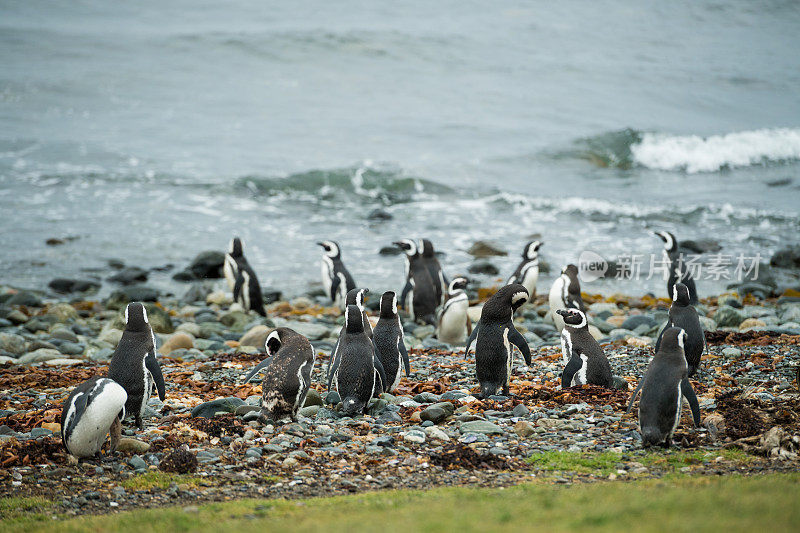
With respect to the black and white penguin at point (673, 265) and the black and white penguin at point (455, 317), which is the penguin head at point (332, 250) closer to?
the black and white penguin at point (455, 317)

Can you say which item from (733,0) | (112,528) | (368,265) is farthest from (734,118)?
(112,528)

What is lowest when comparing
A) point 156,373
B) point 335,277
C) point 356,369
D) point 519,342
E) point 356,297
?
point 335,277

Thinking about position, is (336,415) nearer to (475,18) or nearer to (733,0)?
(475,18)

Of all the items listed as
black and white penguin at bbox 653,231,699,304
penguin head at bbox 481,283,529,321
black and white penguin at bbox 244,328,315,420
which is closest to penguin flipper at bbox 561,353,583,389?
penguin head at bbox 481,283,529,321

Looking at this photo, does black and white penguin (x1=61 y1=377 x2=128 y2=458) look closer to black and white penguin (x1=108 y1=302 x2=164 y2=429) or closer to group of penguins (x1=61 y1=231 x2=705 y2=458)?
group of penguins (x1=61 y1=231 x2=705 y2=458)

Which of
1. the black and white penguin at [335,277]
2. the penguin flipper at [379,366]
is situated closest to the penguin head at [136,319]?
the penguin flipper at [379,366]

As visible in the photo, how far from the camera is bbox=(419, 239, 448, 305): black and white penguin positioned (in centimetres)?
1370

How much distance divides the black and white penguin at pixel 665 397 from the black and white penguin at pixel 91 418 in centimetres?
409

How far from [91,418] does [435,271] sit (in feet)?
28.1

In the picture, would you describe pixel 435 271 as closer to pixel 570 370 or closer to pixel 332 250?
pixel 332 250

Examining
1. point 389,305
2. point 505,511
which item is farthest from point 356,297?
point 505,511

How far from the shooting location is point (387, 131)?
31109 millimetres

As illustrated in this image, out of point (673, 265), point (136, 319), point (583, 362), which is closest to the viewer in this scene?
point (136, 319)

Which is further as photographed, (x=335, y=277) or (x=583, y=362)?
(x=335, y=277)
